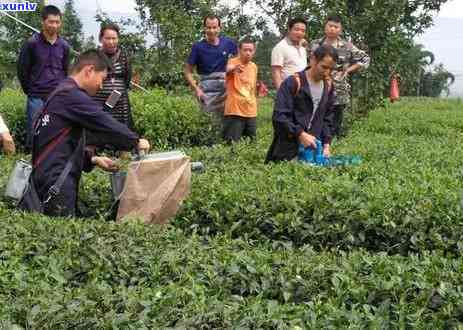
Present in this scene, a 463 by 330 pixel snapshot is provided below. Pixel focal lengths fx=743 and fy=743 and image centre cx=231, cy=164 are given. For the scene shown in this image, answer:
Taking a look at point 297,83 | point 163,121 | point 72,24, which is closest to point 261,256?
point 297,83

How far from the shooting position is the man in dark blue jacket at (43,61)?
7324 millimetres

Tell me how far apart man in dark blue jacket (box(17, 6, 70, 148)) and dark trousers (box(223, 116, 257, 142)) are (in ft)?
6.55

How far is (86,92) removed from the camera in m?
4.87

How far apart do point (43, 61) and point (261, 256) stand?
4488mm

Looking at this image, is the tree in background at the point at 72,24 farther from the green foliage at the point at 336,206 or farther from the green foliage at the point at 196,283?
the green foliage at the point at 196,283

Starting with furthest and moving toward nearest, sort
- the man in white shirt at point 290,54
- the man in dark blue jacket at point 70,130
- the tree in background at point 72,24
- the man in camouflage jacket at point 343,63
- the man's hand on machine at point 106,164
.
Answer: the tree in background at point 72,24 < the man in camouflage jacket at point 343,63 < the man in white shirt at point 290,54 < the man's hand on machine at point 106,164 < the man in dark blue jacket at point 70,130

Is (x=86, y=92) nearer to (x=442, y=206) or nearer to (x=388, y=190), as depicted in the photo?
(x=388, y=190)

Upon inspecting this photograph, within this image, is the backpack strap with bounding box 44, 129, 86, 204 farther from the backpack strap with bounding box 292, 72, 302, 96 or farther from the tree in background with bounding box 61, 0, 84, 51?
the tree in background with bounding box 61, 0, 84, 51

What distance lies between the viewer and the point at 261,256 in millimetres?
3666

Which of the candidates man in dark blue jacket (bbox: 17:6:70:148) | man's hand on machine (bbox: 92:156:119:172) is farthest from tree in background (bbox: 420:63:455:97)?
man's hand on machine (bbox: 92:156:119:172)

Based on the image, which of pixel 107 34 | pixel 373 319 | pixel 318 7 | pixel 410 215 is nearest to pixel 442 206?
pixel 410 215

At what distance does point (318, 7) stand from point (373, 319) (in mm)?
9796

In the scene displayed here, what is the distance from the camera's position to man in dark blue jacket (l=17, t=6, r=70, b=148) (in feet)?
24.0

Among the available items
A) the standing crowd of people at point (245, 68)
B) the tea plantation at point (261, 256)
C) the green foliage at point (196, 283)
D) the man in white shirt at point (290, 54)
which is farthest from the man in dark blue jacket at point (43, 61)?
→ the green foliage at point (196, 283)
